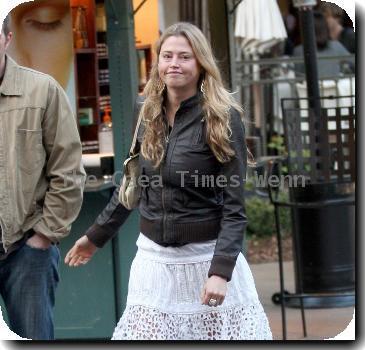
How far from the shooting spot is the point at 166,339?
4.81 metres

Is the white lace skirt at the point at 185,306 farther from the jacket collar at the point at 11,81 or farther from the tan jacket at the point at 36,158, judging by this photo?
the jacket collar at the point at 11,81

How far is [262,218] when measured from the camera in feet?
39.2

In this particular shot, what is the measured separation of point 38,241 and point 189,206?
73 centimetres

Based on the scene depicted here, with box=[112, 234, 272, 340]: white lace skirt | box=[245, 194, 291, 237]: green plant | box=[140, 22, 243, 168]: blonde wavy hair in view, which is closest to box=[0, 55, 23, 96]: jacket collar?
box=[140, 22, 243, 168]: blonde wavy hair

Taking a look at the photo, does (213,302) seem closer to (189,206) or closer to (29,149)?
(189,206)

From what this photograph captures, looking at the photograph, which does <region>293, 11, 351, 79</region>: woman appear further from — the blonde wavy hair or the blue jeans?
the blue jeans

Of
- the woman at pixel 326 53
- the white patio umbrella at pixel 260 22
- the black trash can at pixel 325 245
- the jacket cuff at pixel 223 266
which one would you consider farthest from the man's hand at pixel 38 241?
the woman at pixel 326 53

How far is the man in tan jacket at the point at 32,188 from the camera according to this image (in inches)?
196

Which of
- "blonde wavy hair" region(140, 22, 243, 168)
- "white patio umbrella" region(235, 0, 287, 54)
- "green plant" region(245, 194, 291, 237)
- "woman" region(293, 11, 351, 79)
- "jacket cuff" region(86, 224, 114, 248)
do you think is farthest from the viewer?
"woman" region(293, 11, 351, 79)

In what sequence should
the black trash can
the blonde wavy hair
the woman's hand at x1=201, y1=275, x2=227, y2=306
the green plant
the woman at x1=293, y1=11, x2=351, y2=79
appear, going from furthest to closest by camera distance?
1. the woman at x1=293, y1=11, x2=351, y2=79
2. the green plant
3. the black trash can
4. the blonde wavy hair
5. the woman's hand at x1=201, y1=275, x2=227, y2=306

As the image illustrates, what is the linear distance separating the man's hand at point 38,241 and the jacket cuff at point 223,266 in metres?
0.81

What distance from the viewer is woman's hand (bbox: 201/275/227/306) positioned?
4.62 m

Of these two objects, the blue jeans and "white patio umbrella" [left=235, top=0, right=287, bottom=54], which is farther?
"white patio umbrella" [left=235, top=0, right=287, bottom=54]

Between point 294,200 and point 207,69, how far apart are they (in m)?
3.81
